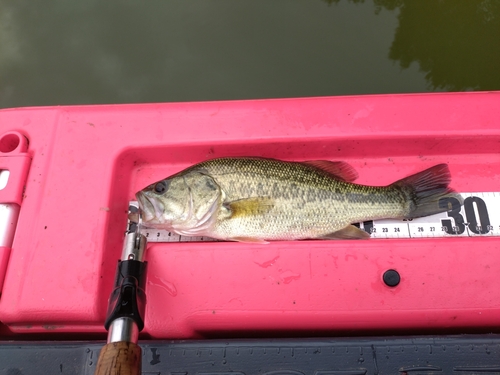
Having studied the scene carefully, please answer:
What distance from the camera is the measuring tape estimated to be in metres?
2.40

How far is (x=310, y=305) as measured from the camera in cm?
217

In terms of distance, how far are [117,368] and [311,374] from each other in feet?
3.26

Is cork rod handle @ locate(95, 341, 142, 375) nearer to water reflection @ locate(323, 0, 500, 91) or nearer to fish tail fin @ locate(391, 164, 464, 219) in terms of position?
fish tail fin @ locate(391, 164, 464, 219)

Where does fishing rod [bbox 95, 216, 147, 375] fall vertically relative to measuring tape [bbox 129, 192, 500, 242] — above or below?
below

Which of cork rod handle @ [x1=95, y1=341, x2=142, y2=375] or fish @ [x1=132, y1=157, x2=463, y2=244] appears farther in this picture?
fish @ [x1=132, y1=157, x2=463, y2=244]

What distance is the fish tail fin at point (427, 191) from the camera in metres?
→ 2.41

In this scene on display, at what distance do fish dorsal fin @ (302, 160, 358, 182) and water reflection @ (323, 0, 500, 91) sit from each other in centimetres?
285

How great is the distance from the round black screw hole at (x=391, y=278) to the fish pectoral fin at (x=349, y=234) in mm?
280

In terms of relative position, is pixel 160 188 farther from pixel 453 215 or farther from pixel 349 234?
pixel 453 215

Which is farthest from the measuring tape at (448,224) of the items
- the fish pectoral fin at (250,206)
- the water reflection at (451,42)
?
the water reflection at (451,42)

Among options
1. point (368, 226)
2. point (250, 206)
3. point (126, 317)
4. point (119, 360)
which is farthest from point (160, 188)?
point (368, 226)

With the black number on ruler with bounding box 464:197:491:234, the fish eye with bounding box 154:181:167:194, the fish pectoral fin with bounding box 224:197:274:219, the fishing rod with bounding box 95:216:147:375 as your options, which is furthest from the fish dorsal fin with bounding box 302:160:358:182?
the fishing rod with bounding box 95:216:147:375

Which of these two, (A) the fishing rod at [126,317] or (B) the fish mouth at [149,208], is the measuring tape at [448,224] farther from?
(A) the fishing rod at [126,317]

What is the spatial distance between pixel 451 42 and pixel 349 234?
3.74 meters
